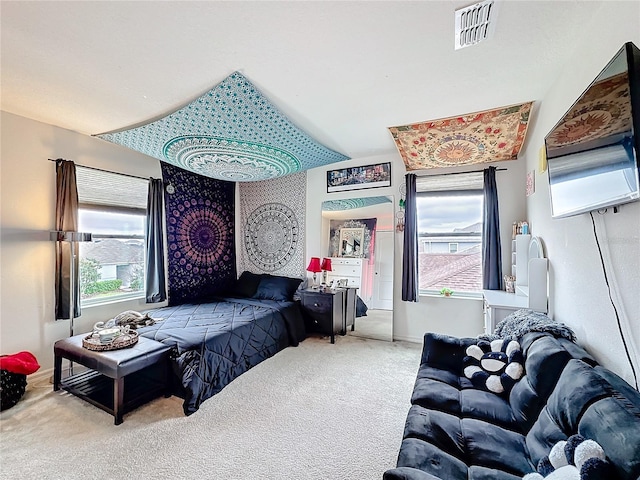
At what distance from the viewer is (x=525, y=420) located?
138 cm

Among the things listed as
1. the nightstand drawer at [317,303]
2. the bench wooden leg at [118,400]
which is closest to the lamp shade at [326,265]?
the nightstand drawer at [317,303]

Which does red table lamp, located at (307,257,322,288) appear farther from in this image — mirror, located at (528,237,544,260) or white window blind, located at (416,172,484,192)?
mirror, located at (528,237,544,260)

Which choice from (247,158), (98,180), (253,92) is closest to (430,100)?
(253,92)

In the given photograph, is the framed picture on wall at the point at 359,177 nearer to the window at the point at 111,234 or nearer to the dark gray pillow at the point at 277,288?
the dark gray pillow at the point at 277,288

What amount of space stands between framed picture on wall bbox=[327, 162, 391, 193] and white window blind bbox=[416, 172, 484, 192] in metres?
0.44

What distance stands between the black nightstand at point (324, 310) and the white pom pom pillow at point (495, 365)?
1.88 meters

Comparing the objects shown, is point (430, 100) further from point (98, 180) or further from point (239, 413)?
point (98, 180)

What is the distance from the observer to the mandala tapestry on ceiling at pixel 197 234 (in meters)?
3.85

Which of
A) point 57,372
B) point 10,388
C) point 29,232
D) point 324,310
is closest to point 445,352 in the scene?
point 324,310

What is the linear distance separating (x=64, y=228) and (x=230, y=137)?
1908 mm

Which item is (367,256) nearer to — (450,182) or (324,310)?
(324,310)

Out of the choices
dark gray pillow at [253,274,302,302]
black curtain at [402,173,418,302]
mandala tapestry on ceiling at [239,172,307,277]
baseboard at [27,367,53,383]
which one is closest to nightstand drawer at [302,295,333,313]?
dark gray pillow at [253,274,302,302]

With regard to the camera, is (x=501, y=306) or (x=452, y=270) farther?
(x=452, y=270)

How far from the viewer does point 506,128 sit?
279 centimetres
